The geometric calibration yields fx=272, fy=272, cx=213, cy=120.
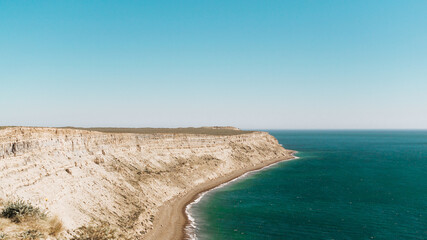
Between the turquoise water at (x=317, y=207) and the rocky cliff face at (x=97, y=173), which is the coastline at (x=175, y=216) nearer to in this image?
the rocky cliff face at (x=97, y=173)

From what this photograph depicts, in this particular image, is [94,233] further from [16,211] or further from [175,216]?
[175,216]

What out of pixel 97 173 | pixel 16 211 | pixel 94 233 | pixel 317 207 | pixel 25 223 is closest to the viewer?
pixel 25 223

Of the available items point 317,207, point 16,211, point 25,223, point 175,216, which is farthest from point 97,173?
point 317,207

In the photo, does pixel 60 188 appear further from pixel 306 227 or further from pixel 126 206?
pixel 306 227

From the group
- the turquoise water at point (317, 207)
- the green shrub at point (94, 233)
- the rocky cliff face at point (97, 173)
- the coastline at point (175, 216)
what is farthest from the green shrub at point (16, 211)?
the turquoise water at point (317, 207)

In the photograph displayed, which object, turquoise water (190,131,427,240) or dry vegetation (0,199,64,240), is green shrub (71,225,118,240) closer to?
dry vegetation (0,199,64,240)

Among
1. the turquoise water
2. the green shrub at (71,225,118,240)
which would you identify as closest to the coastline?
the turquoise water
